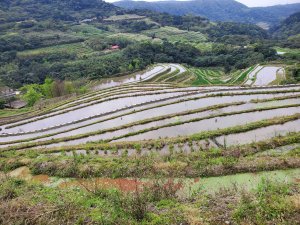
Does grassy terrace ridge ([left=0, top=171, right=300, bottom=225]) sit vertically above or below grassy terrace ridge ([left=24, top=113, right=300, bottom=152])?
above

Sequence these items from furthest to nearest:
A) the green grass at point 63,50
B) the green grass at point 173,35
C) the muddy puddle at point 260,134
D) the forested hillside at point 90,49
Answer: the green grass at point 173,35 < the green grass at point 63,50 < the forested hillside at point 90,49 < the muddy puddle at point 260,134

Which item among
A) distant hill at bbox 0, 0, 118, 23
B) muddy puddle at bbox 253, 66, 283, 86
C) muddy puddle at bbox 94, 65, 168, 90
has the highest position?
distant hill at bbox 0, 0, 118, 23

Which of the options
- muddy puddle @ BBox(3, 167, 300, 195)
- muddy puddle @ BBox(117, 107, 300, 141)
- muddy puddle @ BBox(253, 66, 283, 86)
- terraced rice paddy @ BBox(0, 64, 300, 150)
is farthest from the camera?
muddy puddle @ BBox(253, 66, 283, 86)

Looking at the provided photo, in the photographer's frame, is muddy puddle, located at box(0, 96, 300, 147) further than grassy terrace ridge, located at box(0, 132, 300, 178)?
Yes

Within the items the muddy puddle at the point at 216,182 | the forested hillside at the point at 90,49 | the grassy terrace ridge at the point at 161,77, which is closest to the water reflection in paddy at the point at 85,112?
the muddy puddle at the point at 216,182

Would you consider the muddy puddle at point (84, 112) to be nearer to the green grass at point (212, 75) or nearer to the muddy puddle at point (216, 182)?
the muddy puddle at point (216, 182)

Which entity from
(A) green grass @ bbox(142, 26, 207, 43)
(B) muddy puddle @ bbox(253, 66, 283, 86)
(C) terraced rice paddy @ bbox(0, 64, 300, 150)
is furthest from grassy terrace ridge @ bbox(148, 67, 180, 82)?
(A) green grass @ bbox(142, 26, 207, 43)

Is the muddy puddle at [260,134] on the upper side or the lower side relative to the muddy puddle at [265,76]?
upper

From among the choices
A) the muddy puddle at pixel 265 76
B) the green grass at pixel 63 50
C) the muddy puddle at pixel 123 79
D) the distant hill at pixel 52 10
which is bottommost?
the muddy puddle at pixel 123 79

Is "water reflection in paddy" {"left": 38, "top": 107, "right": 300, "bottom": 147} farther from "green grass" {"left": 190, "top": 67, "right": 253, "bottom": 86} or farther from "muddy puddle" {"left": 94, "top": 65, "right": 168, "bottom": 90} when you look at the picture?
"green grass" {"left": 190, "top": 67, "right": 253, "bottom": 86}

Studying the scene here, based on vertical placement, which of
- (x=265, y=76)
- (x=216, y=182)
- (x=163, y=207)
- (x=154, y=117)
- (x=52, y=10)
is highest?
(x=52, y=10)

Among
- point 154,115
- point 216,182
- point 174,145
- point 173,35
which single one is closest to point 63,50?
point 173,35

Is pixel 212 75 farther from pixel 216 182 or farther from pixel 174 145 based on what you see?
pixel 216 182

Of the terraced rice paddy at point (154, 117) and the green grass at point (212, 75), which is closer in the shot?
the terraced rice paddy at point (154, 117)
